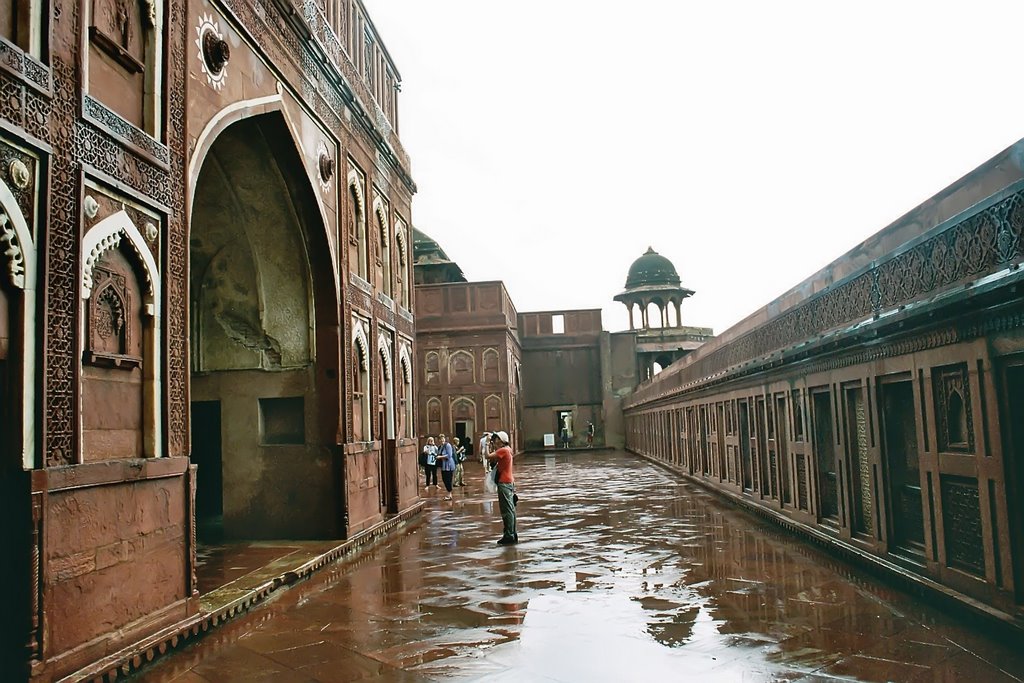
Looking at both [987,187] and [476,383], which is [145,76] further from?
[476,383]

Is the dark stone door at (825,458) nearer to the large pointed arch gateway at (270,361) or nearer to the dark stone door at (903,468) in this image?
the dark stone door at (903,468)

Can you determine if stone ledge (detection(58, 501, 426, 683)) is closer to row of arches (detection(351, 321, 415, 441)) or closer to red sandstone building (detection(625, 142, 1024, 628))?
row of arches (detection(351, 321, 415, 441))

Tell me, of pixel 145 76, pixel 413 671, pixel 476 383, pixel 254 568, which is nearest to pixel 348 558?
pixel 254 568

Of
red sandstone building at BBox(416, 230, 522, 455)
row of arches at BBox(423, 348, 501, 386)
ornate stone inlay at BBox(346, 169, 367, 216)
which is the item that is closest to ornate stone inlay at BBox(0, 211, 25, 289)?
ornate stone inlay at BBox(346, 169, 367, 216)

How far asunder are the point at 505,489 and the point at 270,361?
390 cm

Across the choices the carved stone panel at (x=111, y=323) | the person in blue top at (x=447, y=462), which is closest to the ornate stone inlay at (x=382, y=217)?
the person in blue top at (x=447, y=462)

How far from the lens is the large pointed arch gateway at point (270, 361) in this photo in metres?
11.5

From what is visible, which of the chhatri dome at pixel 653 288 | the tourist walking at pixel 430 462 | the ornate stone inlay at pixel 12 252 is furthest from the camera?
the chhatri dome at pixel 653 288

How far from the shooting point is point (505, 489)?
11.0 meters

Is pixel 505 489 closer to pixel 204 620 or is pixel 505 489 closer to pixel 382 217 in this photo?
pixel 204 620

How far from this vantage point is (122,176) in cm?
634

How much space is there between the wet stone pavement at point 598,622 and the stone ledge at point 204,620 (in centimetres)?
15

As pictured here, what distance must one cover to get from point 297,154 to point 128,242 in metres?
4.66

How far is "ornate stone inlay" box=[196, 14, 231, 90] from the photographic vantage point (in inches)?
317
